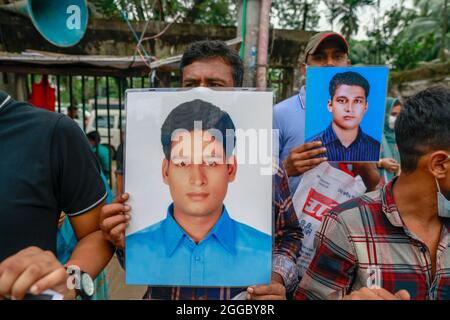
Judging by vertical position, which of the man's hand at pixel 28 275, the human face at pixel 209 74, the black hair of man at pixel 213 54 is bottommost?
the man's hand at pixel 28 275

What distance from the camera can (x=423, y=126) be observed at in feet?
3.74

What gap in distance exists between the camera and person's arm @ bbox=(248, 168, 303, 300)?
1257 millimetres

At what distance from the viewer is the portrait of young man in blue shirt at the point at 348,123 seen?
1.42 m

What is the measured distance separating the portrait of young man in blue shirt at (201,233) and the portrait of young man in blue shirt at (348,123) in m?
0.50

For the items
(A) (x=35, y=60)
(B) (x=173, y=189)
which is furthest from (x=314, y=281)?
(A) (x=35, y=60)

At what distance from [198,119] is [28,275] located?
0.55 m

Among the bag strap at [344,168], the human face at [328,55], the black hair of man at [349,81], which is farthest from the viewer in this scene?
the human face at [328,55]

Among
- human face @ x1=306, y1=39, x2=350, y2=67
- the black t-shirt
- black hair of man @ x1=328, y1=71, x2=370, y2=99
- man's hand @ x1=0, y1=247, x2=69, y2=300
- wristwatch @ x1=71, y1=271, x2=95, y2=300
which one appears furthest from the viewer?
human face @ x1=306, y1=39, x2=350, y2=67

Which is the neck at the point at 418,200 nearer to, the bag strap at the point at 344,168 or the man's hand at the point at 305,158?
the man's hand at the point at 305,158

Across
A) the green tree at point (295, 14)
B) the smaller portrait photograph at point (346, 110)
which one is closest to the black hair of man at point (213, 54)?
the smaller portrait photograph at point (346, 110)

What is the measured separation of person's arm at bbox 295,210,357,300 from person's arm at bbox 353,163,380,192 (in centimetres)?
60

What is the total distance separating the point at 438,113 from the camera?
1.13 metres

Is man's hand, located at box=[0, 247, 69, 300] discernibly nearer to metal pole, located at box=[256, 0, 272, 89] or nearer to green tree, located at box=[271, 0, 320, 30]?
metal pole, located at box=[256, 0, 272, 89]

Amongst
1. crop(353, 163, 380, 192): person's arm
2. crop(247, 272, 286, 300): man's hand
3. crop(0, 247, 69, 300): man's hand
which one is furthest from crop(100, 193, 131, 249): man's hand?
crop(353, 163, 380, 192): person's arm
